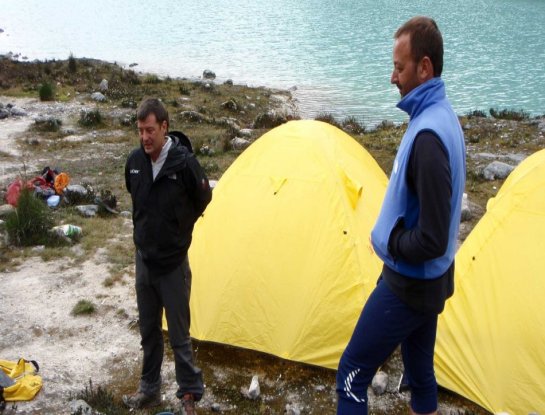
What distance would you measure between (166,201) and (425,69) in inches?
74.6

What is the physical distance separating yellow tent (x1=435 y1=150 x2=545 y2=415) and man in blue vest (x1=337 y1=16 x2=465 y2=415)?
142 cm

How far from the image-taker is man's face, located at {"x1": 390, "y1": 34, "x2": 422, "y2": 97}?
2.46 meters

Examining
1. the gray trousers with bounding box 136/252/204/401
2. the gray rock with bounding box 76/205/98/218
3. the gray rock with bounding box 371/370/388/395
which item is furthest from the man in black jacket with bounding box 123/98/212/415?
the gray rock with bounding box 76/205/98/218

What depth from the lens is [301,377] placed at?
468 cm

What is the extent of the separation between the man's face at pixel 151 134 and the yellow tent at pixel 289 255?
1.66m

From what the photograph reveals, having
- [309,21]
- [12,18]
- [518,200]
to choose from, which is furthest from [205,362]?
[12,18]

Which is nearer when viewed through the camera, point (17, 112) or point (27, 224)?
point (27, 224)

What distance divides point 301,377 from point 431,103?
2946 millimetres

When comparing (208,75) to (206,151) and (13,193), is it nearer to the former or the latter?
(206,151)

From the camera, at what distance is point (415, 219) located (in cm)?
256

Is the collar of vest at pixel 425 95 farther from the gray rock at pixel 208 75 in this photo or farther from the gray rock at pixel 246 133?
the gray rock at pixel 208 75

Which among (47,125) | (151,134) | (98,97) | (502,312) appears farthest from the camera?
(98,97)

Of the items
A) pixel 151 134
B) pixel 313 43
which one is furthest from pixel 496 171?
pixel 313 43

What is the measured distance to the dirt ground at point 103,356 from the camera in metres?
4.41
